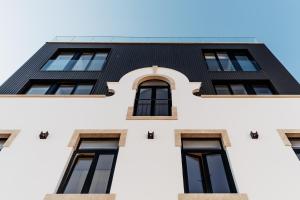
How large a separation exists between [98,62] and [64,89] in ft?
9.36

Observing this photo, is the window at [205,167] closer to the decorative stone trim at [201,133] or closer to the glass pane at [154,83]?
the decorative stone trim at [201,133]

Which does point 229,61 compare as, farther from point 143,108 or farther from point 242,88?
point 143,108

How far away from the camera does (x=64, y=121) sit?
8398mm

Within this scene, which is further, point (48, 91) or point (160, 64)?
point (160, 64)

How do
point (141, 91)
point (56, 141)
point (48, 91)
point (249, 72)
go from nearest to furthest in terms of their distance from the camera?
point (56, 141), point (141, 91), point (48, 91), point (249, 72)

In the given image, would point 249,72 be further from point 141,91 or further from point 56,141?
point 56,141

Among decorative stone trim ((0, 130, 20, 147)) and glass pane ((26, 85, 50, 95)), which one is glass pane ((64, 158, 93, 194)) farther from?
glass pane ((26, 85, 50, 95))

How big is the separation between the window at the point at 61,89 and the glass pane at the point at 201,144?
5.85m

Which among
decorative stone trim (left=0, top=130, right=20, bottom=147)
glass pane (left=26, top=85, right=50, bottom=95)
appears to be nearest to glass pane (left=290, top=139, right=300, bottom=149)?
decorative stone trim (left=0, top=130, right=20, bottom=147)

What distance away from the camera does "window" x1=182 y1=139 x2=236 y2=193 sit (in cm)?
636

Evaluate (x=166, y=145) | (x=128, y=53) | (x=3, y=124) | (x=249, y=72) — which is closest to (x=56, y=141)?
(x=3, y=124)

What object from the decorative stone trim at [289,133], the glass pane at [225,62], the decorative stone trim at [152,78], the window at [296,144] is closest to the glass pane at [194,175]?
the decorative stone trim at [289,133]

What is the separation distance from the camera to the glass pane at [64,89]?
38.6ft

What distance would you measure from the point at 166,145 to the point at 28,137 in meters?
4.37
